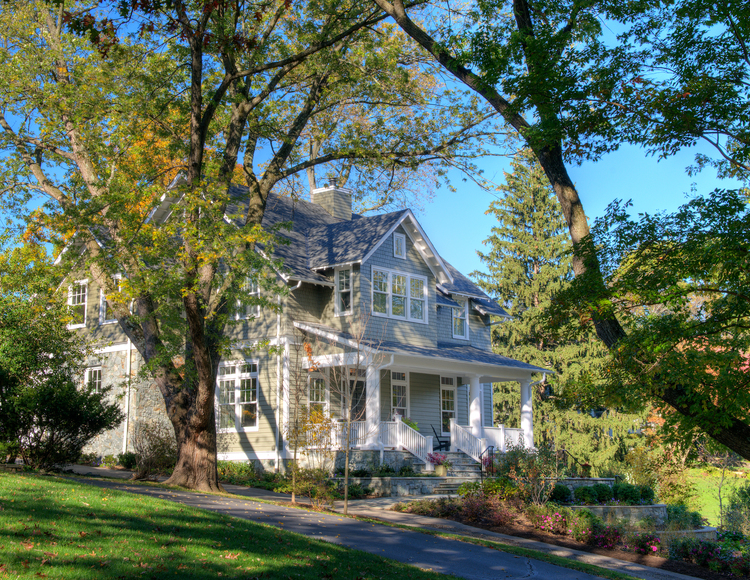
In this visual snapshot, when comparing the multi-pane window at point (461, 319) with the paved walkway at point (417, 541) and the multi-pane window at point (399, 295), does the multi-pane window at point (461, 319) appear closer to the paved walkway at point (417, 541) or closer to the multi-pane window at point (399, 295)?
the multi-pane window at point (399, 295)

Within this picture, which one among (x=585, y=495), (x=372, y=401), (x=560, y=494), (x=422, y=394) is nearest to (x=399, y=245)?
(x=422, y=394)

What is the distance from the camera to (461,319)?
89.9ft

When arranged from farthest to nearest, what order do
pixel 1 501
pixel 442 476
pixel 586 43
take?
pixel 442 476, pixel 586 43, pixel 1 501

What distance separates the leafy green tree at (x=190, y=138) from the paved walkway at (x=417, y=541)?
322 cm

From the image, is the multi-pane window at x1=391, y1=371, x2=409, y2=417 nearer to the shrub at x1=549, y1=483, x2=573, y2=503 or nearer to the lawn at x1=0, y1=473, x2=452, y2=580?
the shrub at x1=549, y1=483, x2=573, y2=503

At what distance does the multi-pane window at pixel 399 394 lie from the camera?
23391mm

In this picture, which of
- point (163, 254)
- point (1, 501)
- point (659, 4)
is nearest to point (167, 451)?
point (163, 254)

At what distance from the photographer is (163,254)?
14.4 metres

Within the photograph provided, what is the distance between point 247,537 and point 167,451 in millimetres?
11540

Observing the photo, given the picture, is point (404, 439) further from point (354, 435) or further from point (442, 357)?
point (442, 357)

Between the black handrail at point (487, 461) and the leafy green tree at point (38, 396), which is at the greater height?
the leafy green tree at point (38, 396)

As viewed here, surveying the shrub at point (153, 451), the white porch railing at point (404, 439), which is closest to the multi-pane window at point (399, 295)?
the white porch railing at point (404, 439)

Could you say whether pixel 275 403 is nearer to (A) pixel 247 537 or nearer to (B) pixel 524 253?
(A) pixel 247 537

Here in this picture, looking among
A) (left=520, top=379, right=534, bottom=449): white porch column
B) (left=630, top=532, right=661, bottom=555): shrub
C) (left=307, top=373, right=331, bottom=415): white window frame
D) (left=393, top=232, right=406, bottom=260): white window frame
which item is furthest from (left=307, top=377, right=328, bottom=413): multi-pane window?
(left=630, top=532, right=661, bottom=555): shrub
